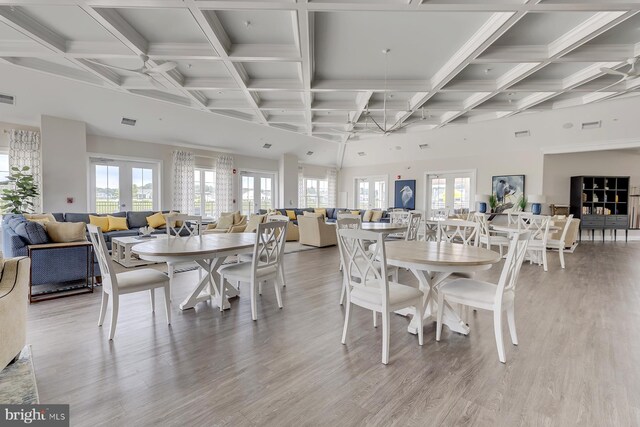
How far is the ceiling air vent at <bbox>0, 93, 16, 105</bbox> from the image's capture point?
5.64 metres

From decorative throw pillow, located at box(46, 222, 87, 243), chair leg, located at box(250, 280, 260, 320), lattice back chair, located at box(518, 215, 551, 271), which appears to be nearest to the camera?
chair leg, located at box(250, 280, 260, 320)

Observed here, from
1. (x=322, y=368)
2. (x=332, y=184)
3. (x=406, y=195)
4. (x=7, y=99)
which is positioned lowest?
(x=322, y=368)

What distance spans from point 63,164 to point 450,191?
10738mm

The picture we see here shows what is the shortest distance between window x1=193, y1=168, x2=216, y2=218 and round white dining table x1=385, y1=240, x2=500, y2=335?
25.6ft

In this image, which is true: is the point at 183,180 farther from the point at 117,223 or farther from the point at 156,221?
the point at 117,223

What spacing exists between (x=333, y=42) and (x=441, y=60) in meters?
1.75

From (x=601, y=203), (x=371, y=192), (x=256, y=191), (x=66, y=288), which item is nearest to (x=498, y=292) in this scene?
(x=66, y=288)

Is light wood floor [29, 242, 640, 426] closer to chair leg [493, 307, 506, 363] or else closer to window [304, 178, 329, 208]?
chair leg [493, 307, 506, 363]

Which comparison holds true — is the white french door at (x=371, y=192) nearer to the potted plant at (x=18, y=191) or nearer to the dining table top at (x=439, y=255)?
the dining table top at (x=439, y=255)

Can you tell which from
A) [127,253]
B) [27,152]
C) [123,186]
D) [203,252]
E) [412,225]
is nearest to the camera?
[203,252]

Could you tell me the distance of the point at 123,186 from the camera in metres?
7.97

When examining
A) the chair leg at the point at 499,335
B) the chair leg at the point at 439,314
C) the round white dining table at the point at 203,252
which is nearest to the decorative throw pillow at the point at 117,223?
the round white dining table at the point at 203,252

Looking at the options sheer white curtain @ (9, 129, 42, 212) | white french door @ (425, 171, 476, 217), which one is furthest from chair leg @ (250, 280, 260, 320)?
white french door @ (425, 171, 476, 217)

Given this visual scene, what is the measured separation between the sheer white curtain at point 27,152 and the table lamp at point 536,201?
1162cm
